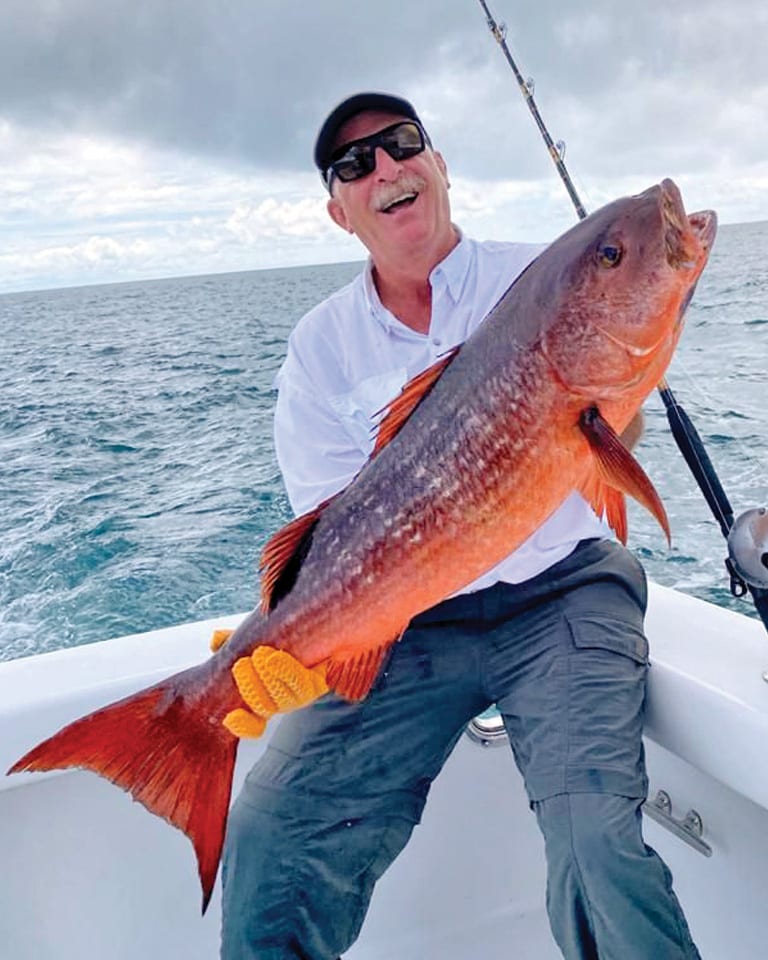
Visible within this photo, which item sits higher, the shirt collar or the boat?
the shirt collar

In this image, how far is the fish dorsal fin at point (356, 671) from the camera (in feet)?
6.74

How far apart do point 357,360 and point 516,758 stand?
127 cm

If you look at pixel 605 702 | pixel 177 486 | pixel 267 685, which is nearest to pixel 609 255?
pixel 605 702

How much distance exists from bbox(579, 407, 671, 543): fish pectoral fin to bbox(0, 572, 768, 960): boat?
25.9 inches

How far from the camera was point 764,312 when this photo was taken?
54.3 ft

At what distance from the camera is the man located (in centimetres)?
194

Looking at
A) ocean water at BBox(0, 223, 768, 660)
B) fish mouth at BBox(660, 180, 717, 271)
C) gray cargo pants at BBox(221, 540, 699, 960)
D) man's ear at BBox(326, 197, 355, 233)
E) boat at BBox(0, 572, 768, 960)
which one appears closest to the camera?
fish mouth at BBox(660, 180, 717, 271)

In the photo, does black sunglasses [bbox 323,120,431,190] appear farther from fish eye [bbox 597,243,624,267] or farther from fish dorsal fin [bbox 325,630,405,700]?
fish dorsal fin [bbox 325,630,405,700]

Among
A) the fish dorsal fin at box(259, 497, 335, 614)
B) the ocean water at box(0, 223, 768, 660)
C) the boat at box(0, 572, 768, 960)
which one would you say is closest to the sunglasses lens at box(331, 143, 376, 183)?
the fish dorsal fin at box(259, 497, 335, 614)

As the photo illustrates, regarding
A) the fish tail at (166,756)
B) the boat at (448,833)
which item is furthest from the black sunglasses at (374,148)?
the fish tail at (166,756)

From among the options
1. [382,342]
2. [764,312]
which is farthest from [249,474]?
[764,312]

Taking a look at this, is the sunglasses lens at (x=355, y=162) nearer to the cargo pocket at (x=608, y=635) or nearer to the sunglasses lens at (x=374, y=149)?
the sunglasses lens at (x=374, y=149)

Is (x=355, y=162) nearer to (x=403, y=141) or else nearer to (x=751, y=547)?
(x=403, y=141)

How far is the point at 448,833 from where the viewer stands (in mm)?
2777
